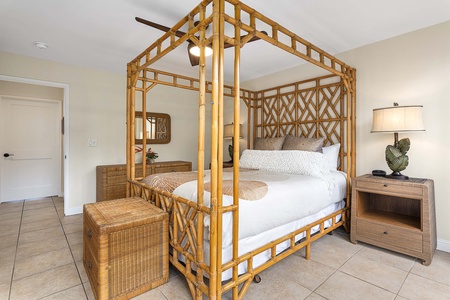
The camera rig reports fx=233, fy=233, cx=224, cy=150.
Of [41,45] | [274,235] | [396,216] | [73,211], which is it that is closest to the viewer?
[274,235]

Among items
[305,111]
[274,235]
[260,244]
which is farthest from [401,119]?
[260,244]

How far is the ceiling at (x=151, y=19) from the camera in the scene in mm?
2027

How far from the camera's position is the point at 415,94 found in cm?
250

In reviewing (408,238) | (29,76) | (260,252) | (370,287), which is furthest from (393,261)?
(29,76)

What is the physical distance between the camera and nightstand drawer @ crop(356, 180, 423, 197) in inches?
83.8

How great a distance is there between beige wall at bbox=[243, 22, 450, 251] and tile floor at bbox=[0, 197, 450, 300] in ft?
2.53

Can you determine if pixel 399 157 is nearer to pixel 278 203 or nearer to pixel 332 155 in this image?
pixel 332 155

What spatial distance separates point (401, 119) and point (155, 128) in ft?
11.8

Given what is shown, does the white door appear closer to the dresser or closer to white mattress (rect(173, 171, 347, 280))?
the dresser

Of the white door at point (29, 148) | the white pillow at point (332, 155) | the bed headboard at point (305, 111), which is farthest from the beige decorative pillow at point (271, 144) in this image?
the white door at point (29, 148)

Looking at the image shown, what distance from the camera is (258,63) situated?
138 inches

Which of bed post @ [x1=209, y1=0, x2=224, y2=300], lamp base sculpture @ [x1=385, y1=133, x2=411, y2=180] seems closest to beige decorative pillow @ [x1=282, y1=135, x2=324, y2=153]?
lamp base sculpture @ [x1=385, y1=133, x2=411, y2=180]

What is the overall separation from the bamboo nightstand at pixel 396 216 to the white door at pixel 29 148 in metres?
5.29

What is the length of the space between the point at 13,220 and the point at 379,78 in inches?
200
